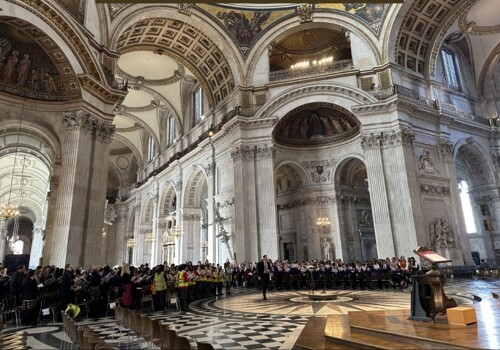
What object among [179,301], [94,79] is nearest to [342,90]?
[94,79]

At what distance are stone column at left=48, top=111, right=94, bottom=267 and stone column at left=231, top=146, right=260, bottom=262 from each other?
738cm

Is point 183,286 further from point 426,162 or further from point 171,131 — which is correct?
point 171,131

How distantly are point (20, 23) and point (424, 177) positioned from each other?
18.9 m

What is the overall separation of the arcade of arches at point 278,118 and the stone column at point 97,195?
55 millimetres

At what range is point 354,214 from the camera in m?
21.4

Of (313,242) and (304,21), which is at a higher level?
(304,21)

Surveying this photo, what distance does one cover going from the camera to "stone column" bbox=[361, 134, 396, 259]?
51.3 feet

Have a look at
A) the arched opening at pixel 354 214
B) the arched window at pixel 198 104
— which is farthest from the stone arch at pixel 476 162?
the arched window at pixel 198 104

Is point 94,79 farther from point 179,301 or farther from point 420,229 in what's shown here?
point 420,229

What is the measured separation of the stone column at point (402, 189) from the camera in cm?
1545

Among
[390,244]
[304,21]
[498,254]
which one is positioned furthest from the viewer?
[498,254]

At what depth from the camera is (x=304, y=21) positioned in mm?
18734

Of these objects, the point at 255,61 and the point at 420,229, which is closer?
the point at 420,229

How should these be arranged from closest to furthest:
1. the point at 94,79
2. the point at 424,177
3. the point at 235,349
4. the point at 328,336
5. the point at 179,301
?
1. the point at 328,336
2. the point at 235,349
3. the point at 179,301
4. the point at 94,79
5. the point at 424,177
